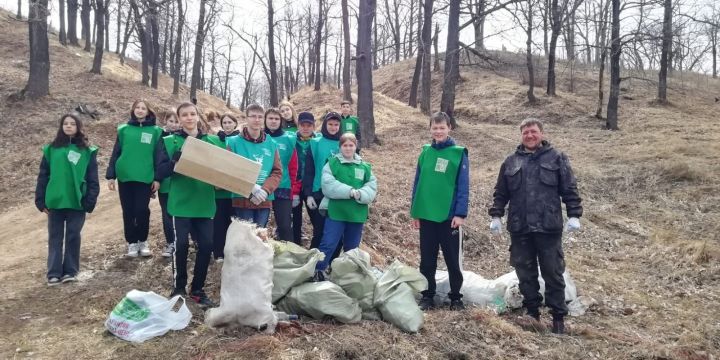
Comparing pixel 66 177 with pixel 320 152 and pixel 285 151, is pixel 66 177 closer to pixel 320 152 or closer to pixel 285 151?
pixel 285 151

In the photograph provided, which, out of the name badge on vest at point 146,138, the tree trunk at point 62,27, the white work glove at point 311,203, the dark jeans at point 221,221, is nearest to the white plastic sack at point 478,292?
the white work glove at point 311,203

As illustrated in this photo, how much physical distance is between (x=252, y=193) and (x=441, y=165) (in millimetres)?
1864

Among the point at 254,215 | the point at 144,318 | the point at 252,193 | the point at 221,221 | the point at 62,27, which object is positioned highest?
the point at 62,27

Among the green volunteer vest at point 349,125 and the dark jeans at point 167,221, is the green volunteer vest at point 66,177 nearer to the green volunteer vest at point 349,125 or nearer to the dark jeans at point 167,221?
the dark jeans at point 167,221

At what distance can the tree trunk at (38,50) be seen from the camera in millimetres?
13281

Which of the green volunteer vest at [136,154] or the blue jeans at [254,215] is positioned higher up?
the green volunteer vest at [136,154]

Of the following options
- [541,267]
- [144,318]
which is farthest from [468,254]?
[144,318]

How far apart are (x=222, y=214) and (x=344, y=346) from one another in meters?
2.25

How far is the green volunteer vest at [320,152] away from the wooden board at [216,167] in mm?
1460

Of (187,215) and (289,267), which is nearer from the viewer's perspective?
(289,267)

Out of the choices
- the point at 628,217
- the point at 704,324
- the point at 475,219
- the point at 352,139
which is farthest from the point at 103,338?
the point at 628,217

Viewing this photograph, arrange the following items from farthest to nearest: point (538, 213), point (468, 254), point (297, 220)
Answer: point (468, 254) < point (297, 220) < point (538, 213)

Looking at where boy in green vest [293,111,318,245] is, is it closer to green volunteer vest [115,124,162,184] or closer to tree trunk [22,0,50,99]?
green volunteer vest [115,124,162,184]

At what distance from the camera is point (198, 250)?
178 inches
